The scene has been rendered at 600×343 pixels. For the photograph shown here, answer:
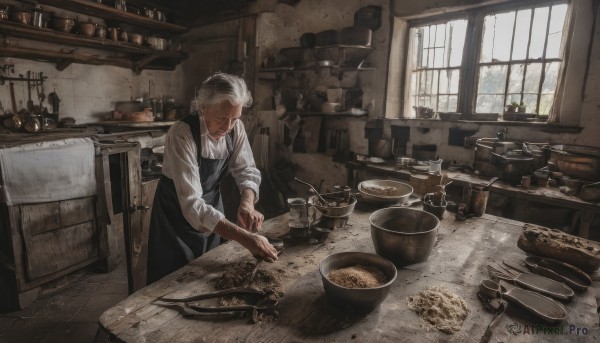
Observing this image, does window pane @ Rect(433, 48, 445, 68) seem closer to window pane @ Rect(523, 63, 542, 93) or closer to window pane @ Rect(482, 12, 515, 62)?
window pane @ Rect(482, 12, 515, 62)

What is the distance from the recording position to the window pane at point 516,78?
436 centimetres

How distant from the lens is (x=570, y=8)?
3896 mm

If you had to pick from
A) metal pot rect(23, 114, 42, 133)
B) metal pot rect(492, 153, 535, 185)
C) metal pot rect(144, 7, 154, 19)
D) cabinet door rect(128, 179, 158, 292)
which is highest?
metal pot rect(144, 7, 154, 19)

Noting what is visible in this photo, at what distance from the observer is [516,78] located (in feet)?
14.4

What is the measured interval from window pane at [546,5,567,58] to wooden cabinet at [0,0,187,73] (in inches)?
218

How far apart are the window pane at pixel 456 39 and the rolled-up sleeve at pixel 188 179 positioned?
425 cm

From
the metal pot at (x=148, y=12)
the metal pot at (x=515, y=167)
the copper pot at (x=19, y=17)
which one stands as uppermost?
the metal pot at (x=148, y=12)

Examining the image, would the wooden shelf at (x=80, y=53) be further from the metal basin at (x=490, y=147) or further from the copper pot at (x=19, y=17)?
the metal basin at (x=490, y=147)

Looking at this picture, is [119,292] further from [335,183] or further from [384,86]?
[384,86]

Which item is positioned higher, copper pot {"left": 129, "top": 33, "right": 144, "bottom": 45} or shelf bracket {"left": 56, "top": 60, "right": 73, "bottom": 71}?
copper pot {"left": 129, "top": 33, "right": 144, "bottom": 45}

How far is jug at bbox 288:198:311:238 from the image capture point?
6.72 ft

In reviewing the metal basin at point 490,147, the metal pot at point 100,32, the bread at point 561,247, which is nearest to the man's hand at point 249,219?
the bread at point 561,247

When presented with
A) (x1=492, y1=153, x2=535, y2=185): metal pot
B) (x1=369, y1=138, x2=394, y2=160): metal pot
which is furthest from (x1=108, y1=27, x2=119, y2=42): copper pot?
(x1=492, y1=153, x2=535, y2=185): metal pot

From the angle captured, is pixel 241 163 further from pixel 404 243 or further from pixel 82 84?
pixel 82 84
